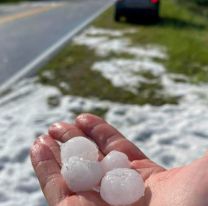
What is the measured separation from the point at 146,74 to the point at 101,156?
159 inches

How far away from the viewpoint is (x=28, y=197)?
3.53m

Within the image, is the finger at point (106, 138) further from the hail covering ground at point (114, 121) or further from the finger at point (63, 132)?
the hail covering ground at point (114, 121)

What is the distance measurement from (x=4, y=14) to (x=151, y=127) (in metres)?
9.39

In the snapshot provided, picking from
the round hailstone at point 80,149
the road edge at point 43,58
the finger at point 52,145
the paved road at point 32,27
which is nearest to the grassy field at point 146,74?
the road edge at point 43,58

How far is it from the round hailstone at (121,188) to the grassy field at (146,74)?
3.26 meters

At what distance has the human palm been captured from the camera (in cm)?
205

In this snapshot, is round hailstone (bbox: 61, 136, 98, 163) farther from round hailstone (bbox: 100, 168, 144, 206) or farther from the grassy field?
the grassy field

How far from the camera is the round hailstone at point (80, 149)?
2.53 metres

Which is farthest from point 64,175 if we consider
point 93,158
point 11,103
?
point 11,103

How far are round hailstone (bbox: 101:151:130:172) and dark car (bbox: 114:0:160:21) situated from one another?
10.1 meters

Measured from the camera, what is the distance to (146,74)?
21.8 ft

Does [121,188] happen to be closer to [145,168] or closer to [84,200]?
[84,200]

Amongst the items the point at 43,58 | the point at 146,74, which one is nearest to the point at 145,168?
the point at 146,74

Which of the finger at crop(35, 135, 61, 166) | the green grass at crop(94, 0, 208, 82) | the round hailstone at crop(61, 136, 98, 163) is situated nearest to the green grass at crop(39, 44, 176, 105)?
the green grass at crop(94, 0, 208, 82)
